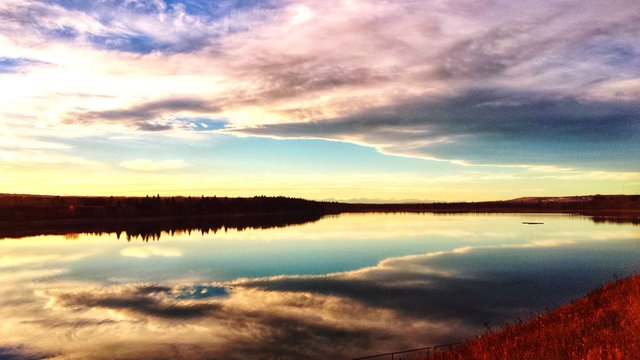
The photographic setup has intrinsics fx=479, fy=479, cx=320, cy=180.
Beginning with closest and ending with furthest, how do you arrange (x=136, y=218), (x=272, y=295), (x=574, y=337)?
(x=574, y=337)
(x=272, y=295)
(x=136, y=218)

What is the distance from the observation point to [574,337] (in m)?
16.5

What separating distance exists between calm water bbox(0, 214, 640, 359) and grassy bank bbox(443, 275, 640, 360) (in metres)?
3.23

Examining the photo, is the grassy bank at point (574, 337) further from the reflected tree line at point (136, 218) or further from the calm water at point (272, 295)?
the reflected tree line at point (136, 218)

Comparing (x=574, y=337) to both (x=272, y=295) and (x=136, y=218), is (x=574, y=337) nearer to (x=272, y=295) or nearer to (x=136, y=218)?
(x=272, y=295)

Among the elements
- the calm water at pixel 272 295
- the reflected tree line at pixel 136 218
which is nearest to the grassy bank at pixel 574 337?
the calm water at pixel 272 295

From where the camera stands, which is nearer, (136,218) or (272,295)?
(272,295)

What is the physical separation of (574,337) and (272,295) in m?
18.4

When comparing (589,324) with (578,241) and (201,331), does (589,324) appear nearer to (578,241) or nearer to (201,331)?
(201,331)

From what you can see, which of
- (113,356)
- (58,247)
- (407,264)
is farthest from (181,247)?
(113,356)

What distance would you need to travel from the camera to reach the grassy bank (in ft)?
46.2

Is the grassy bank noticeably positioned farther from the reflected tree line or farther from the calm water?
the reflected tree line

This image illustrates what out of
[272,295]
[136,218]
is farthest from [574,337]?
[136,218]

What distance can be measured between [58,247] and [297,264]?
32243 millimetres

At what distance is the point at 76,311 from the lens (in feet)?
87.6
